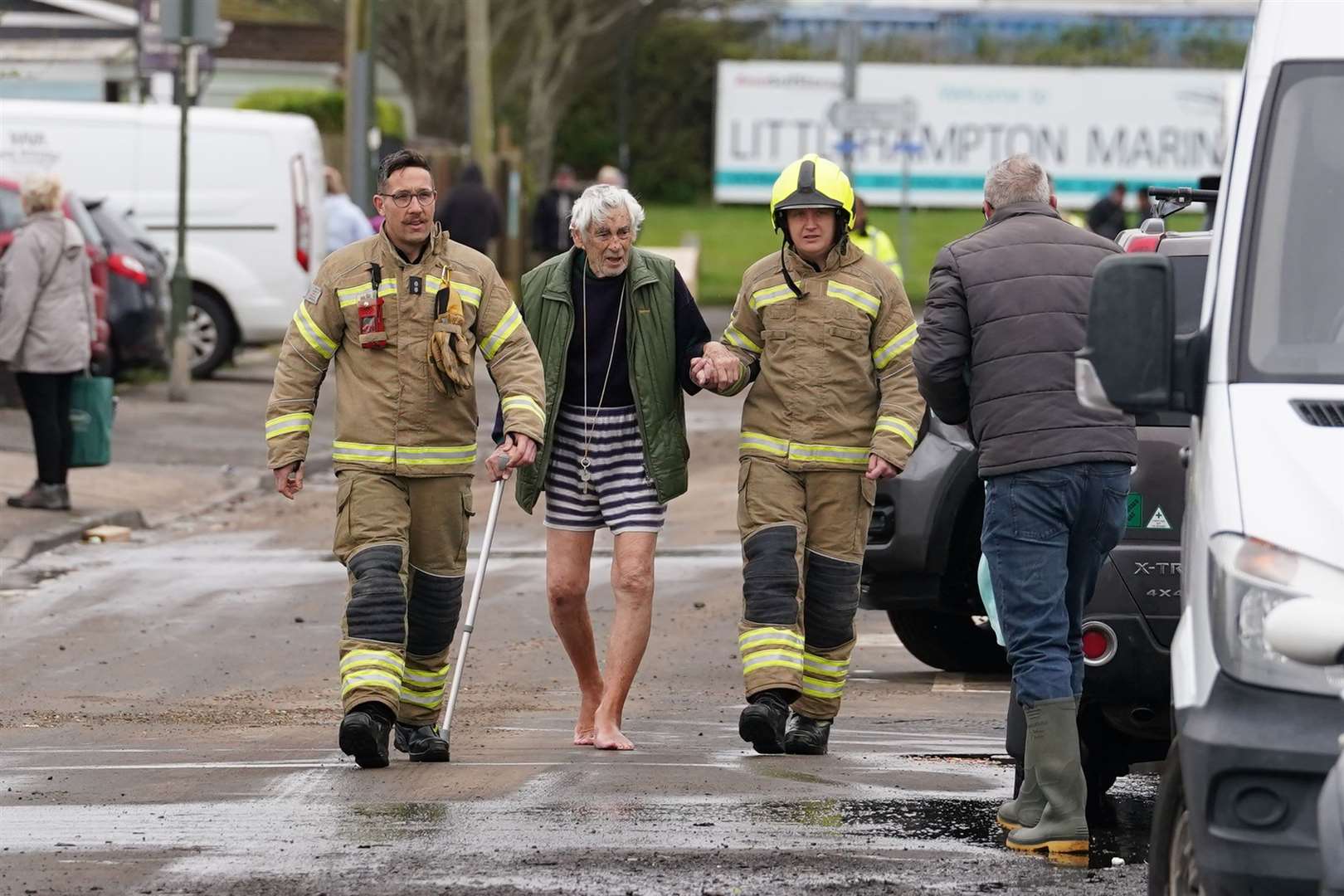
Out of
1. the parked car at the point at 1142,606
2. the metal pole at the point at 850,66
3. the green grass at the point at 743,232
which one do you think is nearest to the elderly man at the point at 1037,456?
the parked car at the point at 1142,606

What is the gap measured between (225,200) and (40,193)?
796 centimetres

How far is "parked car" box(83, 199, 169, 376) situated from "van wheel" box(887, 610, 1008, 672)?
1073cm

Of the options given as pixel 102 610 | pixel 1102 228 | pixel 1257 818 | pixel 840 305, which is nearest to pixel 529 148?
pixel 1102 228

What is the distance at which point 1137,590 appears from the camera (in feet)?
21.7

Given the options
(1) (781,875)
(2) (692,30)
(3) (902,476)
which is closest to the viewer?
(1) (781,875)

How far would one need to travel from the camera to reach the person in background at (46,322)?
13.8 metres

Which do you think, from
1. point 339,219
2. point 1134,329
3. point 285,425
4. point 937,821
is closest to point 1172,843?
point 1134,329

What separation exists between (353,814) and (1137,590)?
2.14 meters

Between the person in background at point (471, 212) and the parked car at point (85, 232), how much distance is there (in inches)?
339

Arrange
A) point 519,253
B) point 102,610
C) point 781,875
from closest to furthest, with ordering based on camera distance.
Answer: point 781,875 → point 102,610 → point 519,253

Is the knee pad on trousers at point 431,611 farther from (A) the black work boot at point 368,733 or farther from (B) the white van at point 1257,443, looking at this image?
(B) the white van at point 1257,443

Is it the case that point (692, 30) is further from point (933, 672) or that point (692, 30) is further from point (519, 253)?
point (933, 672)

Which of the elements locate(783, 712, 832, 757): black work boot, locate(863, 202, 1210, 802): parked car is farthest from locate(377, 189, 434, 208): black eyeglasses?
locate(863, 202, 1210, 802): parked car

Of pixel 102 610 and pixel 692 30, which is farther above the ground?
pixel 692 30
